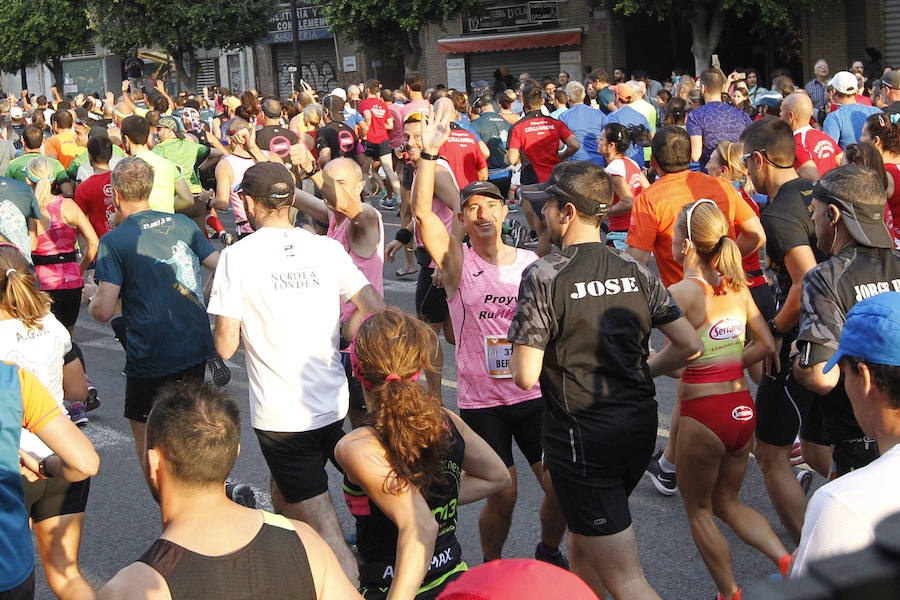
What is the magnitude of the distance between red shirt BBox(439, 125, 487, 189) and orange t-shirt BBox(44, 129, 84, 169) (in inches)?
187

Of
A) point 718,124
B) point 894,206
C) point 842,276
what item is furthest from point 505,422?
point 718,124

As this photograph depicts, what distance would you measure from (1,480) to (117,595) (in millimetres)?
1217

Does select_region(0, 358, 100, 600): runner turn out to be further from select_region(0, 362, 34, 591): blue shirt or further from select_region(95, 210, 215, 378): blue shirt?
select_region(95, 210, 215, 378): blue shirt

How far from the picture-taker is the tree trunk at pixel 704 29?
25672 mm

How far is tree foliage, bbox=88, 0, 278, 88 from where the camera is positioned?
1511 inches

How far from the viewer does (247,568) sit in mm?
2457

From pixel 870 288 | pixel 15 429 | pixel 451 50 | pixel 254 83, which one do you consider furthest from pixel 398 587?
pixel 254 83

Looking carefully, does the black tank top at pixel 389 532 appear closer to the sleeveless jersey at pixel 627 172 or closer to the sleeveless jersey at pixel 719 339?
the sleeveless jersey at pixel 719 339

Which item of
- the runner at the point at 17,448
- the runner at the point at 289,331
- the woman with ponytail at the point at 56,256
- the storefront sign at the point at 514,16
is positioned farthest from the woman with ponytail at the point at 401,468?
the storefront sign at the point at 514,16

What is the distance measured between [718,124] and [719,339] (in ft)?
17.4

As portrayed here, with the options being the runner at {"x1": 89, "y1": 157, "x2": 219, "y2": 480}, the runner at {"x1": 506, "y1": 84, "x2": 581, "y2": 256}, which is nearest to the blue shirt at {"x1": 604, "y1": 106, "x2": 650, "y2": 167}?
the runner at {"x1": 506, "y1": 84, "x2": 581, "y2": 256}

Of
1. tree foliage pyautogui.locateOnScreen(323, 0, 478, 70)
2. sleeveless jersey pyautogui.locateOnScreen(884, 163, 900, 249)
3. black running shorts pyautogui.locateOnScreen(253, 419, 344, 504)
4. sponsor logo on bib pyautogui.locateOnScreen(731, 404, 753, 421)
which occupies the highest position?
tree foliage pyautogui.locateOnScreen(323, 0, 478, 70)

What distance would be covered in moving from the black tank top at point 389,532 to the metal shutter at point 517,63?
104 ft

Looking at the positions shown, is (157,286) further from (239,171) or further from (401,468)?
(239,171)
